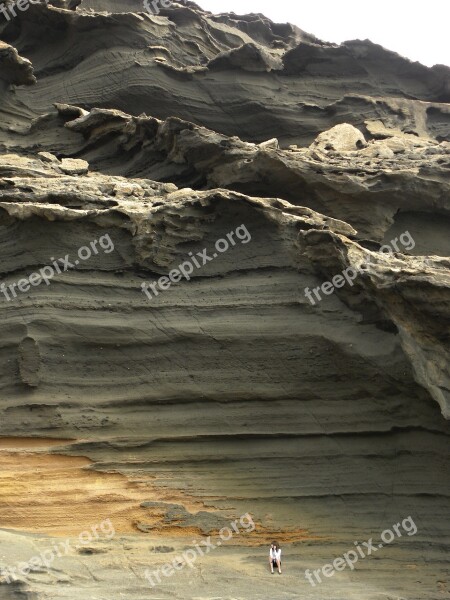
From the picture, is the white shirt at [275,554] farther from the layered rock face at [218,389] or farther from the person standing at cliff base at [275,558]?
the layered rock face at [218,389]

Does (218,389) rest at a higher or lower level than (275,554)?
higher

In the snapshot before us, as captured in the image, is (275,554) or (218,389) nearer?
(275,554)

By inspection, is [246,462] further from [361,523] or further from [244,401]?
[361,523]

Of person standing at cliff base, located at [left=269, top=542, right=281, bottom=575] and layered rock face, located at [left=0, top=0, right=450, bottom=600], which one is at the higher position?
layered rock face, located at [left=0, top=0, right=450, bottom=600]

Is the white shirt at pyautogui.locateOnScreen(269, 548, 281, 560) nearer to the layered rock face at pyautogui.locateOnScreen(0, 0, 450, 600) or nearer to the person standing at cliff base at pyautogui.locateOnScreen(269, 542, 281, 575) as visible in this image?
the person standing at cliff base at pyautogui.locateOnScreen(269, 542, 281, 575)

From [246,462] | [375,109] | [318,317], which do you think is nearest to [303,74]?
[375,109]

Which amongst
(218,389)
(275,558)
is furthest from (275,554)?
(218,389)

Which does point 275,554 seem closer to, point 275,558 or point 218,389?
point 275,558

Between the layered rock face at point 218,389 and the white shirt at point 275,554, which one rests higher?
the layered rock face at point 218,389

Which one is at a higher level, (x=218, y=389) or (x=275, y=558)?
(x=218, y=389)

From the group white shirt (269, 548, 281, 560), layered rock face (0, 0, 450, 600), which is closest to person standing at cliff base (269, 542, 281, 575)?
white shirt (269, 548, 281, 560)

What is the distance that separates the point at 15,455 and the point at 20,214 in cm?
418

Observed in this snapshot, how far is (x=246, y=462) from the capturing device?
11.1 meters

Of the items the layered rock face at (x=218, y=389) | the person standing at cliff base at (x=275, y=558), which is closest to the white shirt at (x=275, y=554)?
the person standing at cliff base at (x=275, y=558)
